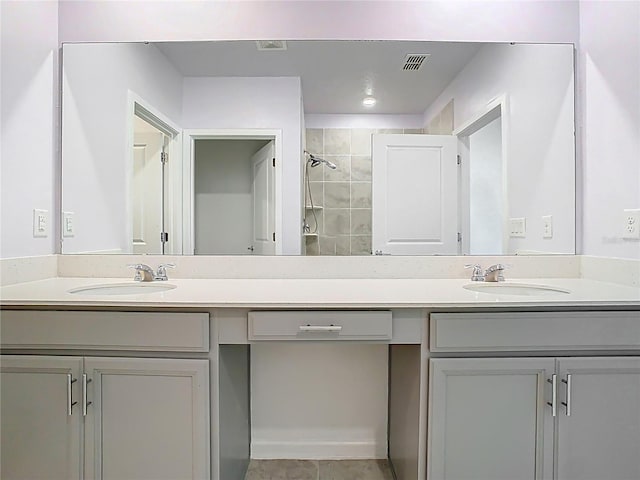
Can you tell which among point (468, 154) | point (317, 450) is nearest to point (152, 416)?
point (317, 450)

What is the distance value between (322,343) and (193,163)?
1047 mm

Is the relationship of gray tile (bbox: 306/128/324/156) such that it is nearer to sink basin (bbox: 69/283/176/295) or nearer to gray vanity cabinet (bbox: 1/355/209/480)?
sink basin (bbox: 69/283/176/295)

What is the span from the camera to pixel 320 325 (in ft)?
4.11

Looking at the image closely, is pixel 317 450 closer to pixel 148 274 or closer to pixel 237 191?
pixel 148 274

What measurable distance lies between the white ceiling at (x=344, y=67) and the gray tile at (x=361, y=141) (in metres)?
0.09

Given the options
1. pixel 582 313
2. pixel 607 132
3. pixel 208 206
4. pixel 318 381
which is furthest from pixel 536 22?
pixel 318 381

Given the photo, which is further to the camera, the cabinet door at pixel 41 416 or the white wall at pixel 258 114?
the white wall at pixel 258 114

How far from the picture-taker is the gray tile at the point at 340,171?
1.79 m

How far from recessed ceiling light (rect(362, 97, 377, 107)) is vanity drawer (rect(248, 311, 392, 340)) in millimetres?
999

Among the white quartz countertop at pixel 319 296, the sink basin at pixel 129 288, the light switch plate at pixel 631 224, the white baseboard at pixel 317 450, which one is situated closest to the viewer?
the white quartz countertop at pixel 319 296

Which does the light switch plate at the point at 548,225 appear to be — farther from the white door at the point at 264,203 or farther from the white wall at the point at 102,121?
the white wall at the point at 102,121

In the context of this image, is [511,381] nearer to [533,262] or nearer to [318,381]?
[533,262]

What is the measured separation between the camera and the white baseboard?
1.90 meters

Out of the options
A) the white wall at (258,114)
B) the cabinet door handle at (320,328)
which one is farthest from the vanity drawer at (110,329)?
the white wall at (258,114)
